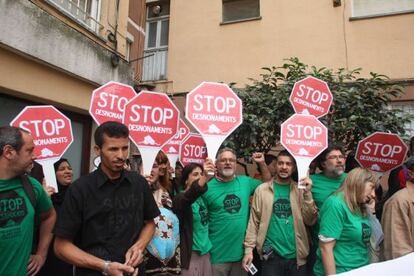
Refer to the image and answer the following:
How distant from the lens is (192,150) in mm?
4883

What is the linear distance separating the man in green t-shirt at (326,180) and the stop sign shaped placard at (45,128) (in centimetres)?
260

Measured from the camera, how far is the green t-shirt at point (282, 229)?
138 inches

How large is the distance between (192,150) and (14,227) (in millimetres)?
2697

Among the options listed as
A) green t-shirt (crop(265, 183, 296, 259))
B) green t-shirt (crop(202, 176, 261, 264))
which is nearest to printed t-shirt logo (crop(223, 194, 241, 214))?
green t-shirt (crop(202, 176, 261, 264))

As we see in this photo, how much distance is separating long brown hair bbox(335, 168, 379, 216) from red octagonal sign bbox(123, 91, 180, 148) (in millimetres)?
1731

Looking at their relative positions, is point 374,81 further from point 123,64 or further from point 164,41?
point 164,41

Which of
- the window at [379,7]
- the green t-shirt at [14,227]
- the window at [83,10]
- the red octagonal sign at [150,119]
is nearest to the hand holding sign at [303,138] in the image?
the red octagonal sign at [150,119]

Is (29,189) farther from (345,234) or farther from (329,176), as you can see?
(329,176)

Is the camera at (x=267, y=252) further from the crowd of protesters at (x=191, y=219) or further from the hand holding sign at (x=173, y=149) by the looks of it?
the hand holding sign at (x=173, y=149)

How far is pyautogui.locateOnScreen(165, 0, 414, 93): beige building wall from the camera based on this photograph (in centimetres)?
899

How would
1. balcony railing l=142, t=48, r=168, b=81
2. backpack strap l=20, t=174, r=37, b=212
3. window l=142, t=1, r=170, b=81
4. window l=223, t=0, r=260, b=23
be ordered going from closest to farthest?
1. backpack strap l=20, t=174, r=37, b=212
2. window l=223, t=0, r=260, b=23
3. balcony railing l=142, t=48, r=168, b=81
4. window l=142, t=1, r=170, b=81

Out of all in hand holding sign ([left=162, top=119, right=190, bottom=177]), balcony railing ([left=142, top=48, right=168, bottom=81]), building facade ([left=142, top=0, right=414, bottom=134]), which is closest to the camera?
hand holding sign ([left=162, top=119, right=190, bottom=177])

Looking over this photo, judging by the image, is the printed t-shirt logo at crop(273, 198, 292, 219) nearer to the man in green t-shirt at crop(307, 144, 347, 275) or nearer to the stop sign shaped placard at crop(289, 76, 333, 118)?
the man in green t-shirt at crop(307, 144, 347, 275)

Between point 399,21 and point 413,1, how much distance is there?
2.02ft
